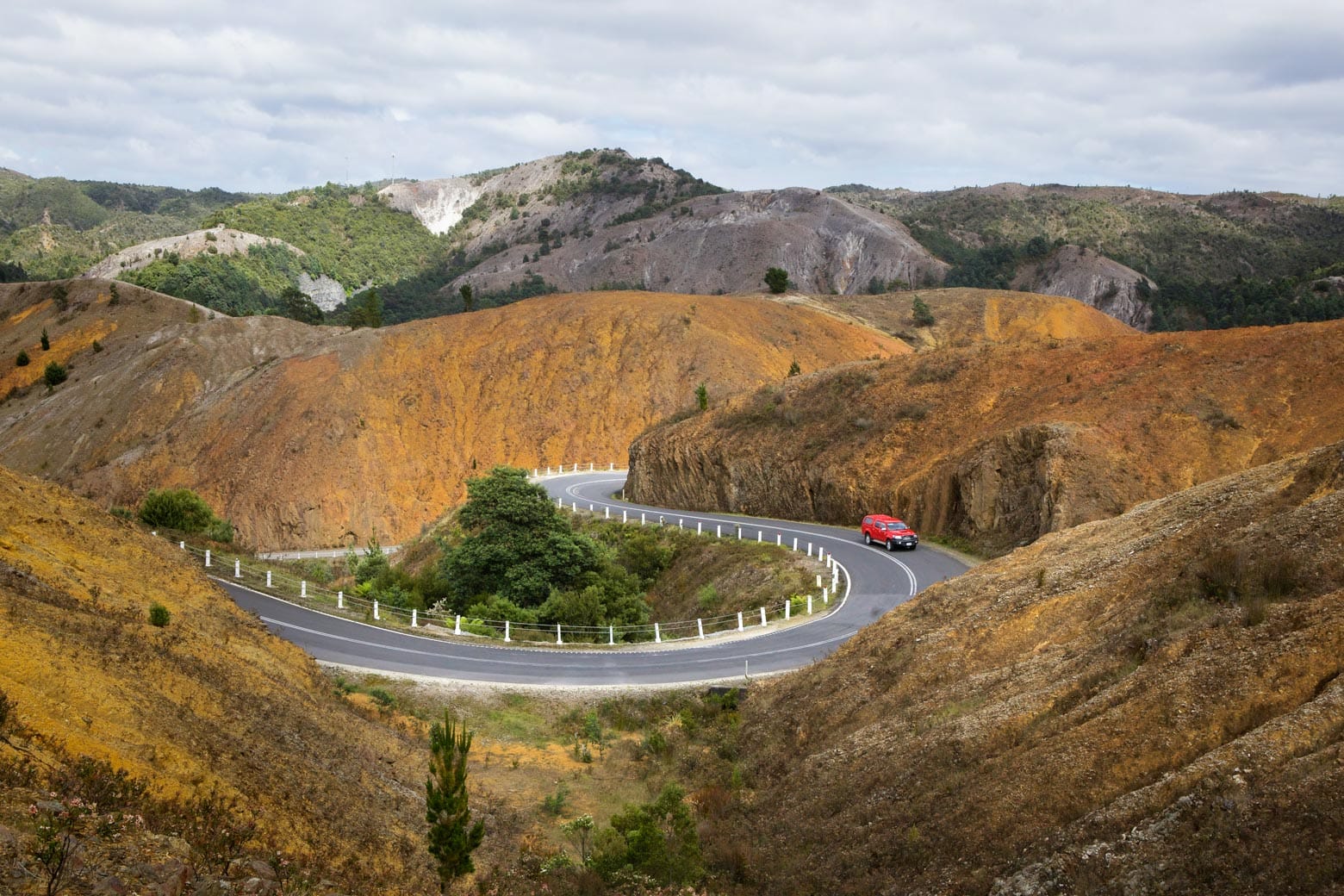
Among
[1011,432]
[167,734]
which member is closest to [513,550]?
[1011,432]

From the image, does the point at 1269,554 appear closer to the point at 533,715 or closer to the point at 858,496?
the point at 533,715

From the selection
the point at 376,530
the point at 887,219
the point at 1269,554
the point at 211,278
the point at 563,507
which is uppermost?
the point at 887,219

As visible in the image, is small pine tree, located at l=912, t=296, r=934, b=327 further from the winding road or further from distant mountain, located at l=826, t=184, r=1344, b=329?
the winding road

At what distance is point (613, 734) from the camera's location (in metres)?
18.8

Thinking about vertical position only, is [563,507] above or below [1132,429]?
below

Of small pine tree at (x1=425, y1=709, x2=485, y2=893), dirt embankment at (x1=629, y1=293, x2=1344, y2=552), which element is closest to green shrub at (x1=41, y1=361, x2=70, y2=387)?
dirt embankment at (x1=629, y1=293, x2=1344, y2=552)

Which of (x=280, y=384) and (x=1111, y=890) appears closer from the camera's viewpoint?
(x=1111, y=890)

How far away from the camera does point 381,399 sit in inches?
2702

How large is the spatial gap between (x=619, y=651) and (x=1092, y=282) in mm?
104508

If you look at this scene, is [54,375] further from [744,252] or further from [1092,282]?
[1092,282]

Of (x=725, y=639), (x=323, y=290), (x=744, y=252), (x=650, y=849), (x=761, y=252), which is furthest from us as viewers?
(x=323, y=290)

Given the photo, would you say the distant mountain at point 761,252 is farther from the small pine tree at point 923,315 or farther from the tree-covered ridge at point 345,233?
the small pine tree at point 923,315

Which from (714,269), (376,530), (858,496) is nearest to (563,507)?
(858,496)

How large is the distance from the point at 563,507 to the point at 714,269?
3517 inches
